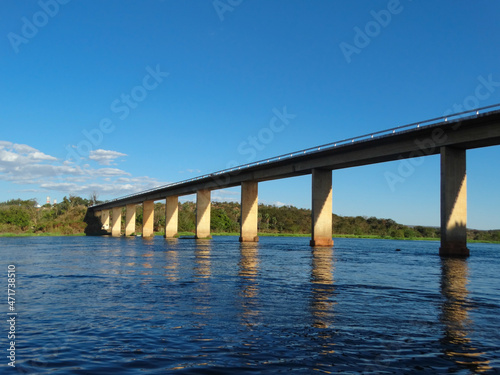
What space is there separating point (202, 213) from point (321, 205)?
36435mm

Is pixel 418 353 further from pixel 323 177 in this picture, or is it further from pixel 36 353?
pixel 323 177

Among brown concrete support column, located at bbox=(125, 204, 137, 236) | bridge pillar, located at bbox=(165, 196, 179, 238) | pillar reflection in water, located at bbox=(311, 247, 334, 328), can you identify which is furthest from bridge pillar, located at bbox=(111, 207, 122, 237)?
pillar reflection in water, located at bbox=(311, 247, 334, 328)

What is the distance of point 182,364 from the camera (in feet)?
24.6

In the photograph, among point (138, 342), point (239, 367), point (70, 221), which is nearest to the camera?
point (239, 367)

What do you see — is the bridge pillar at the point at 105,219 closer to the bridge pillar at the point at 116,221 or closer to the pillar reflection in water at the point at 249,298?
the bridge pillar at the point at 116,221

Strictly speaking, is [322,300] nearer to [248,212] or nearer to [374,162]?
[374,162]

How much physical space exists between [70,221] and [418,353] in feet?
502

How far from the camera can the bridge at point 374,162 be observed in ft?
137

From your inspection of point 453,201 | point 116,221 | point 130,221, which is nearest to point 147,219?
point 130,221

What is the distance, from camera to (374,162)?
181 feet

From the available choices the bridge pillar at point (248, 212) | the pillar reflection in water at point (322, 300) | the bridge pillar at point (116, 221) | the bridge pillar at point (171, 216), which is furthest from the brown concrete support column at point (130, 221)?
the pillar reflection in water at point (322, 300)

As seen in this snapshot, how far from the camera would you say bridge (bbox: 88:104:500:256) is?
41.8m

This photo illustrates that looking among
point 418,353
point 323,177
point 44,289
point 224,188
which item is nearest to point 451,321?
point 418,353

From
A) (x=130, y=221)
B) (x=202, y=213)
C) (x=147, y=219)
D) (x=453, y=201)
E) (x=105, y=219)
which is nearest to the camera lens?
(x=453, y=201)
